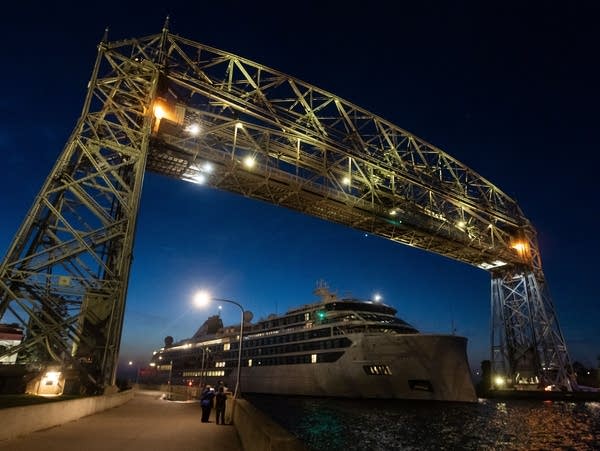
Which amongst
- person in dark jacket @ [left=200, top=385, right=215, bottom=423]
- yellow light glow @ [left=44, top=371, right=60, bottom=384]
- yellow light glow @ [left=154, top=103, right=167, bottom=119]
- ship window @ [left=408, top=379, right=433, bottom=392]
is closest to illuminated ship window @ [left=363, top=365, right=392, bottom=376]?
ship window @ [left=408, top=379, right=433, bottom=392]

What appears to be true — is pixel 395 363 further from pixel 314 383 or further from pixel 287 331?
pixel 287 331

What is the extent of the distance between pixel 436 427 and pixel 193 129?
23.2 metres

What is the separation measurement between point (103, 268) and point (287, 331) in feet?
116

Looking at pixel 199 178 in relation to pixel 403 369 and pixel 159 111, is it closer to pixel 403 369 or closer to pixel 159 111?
pixel 159 111

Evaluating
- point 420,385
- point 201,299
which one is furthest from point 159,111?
point 420,385

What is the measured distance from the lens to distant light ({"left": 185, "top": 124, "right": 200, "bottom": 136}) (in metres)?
24.7

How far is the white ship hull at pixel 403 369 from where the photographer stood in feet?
111

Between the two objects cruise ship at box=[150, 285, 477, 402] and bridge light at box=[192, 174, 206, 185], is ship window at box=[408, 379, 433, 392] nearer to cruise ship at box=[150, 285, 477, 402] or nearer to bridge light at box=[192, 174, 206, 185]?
cruise ship at box=[150, 285, 477, 402]

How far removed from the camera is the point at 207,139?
26938 mm

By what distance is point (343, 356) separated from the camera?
131 feet

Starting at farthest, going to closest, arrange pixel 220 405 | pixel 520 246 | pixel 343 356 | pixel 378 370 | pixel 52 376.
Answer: pixel 520 246
pixel 343 356
pixel 378 370
pixel 52 376
pixel 220 405

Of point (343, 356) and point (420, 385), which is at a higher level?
point (343, 356)

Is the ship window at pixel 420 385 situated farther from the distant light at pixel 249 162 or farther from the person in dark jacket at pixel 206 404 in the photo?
the person in dark jacket at pixel 206 404

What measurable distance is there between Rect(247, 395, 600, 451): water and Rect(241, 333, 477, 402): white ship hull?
5.15 feet
